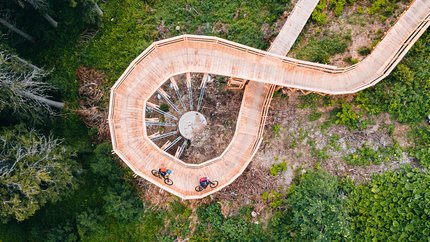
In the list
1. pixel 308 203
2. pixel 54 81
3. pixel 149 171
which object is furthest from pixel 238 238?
pixel 54 81

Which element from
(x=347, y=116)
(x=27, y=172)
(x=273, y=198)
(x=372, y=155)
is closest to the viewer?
(x=27, y=172)

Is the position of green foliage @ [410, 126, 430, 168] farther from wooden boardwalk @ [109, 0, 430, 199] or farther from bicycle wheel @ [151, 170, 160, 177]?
bicycle wheel @ [151, 170, 160, 177]

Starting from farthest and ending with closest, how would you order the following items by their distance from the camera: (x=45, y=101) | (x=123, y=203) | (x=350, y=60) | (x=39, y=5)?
(x=45, y=101) < (x=123, y=203) < (x=39, y=5) < (x=350, y=60)

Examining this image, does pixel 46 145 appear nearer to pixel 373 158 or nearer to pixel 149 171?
pixel 149 171

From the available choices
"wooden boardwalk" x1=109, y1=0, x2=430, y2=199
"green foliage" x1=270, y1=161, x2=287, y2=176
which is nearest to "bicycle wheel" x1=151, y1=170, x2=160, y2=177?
"wooden boardwalk" x1=109, y1=0, x2=430, y2=199

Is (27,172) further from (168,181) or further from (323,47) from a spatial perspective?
(323,47)

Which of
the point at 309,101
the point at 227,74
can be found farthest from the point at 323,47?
the point at 227,74
